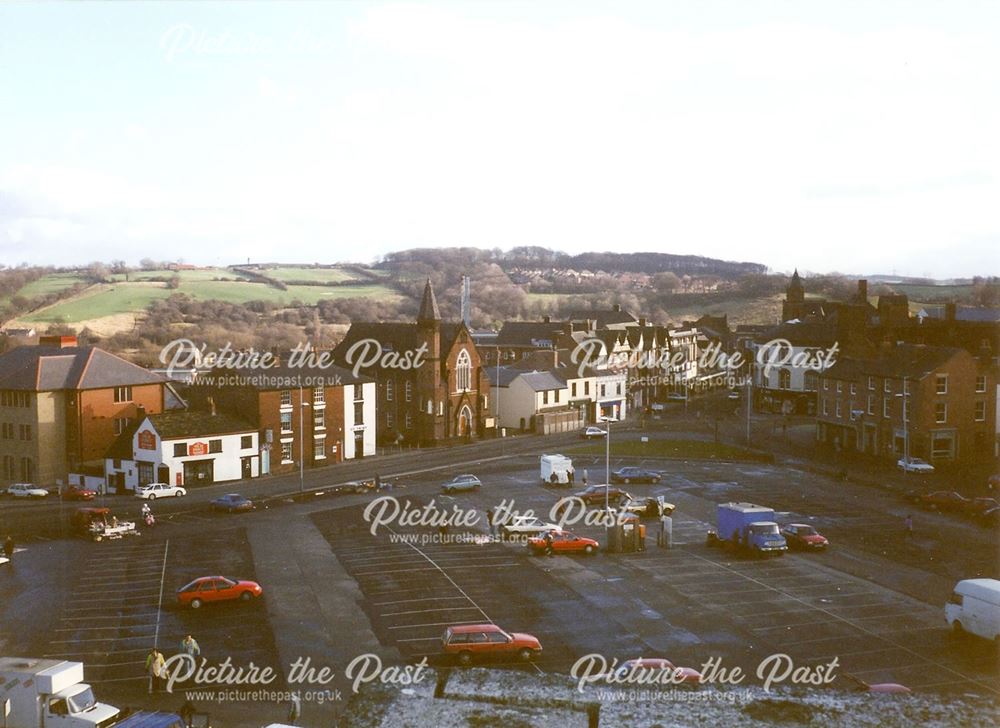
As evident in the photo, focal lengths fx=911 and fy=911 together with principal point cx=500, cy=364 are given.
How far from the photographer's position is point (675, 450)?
7162 cm

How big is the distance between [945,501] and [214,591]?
127 feet

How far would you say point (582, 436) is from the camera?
81.6m

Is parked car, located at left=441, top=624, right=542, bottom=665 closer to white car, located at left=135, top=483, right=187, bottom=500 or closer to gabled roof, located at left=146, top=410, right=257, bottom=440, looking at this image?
white car, located at left=135, top=483, right=187, bottom=500

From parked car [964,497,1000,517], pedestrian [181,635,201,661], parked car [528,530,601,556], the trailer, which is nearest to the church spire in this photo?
parked car [528,530,601,556]

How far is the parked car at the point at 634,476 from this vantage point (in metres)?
58.0

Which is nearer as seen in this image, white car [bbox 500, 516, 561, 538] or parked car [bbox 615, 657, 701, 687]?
parked car [bbox 615, 657, 701, 687]

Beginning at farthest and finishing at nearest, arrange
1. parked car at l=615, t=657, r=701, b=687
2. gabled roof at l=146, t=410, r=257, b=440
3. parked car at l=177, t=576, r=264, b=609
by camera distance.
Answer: gabled roof at l=146, t=410, r=257, b=440 < parked car at l=177, t=576, r=264, b=609 < parked car at l=615, t=657, r=701, b=687

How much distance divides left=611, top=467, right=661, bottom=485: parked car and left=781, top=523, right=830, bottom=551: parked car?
16.8 m

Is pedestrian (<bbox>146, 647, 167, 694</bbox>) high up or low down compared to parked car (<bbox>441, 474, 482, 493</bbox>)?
up

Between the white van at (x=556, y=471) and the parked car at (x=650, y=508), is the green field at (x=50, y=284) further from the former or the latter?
the parked car at (x=650, y=508)

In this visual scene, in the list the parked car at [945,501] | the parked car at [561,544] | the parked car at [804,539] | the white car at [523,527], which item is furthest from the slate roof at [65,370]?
the parked car at [945,501]

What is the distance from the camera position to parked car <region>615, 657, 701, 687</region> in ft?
78.2

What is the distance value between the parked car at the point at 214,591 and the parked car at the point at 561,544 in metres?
12.5

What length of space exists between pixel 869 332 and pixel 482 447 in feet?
129
